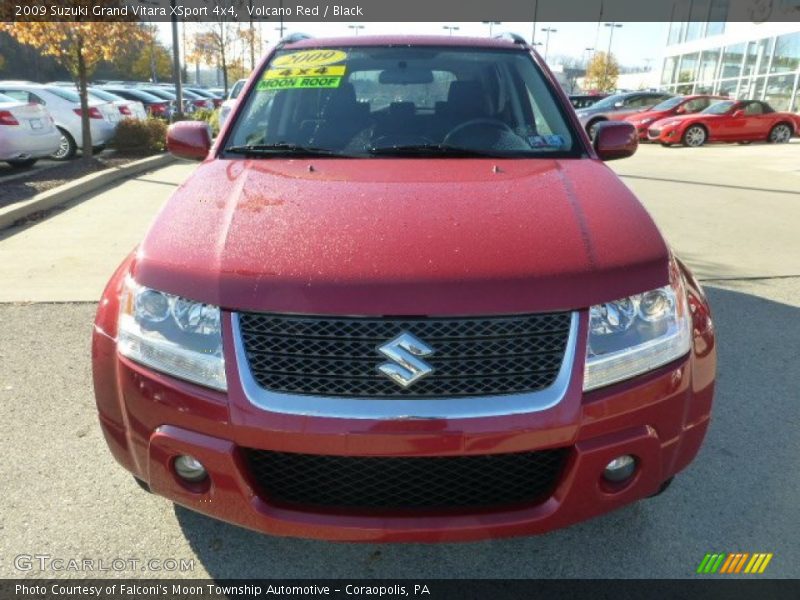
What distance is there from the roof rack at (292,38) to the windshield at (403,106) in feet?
0.67

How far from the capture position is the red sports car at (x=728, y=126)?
1833 cm

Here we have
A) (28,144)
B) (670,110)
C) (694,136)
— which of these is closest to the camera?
(28,144)

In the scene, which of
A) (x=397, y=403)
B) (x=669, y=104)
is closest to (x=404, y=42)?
(x=397, y=403)

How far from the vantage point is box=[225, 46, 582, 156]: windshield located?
2.93 meters

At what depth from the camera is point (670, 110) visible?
19.6 m

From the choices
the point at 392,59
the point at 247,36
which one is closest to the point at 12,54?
the point at 247,36

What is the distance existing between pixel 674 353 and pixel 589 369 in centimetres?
33

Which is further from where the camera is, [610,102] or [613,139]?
[610,102]

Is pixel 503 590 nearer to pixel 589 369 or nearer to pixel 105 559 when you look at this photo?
pixel 589 369

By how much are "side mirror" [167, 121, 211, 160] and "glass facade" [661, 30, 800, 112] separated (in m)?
26.1

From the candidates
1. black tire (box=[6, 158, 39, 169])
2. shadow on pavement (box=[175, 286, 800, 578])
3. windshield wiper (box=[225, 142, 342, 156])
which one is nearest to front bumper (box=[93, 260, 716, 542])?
shadow on pavement (box=[175, 286, 800, 578])

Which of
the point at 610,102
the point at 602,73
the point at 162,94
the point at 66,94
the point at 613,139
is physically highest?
the point at 602,73

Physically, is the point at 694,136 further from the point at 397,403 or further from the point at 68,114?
the point at 397,403

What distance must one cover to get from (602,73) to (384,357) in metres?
64.1
